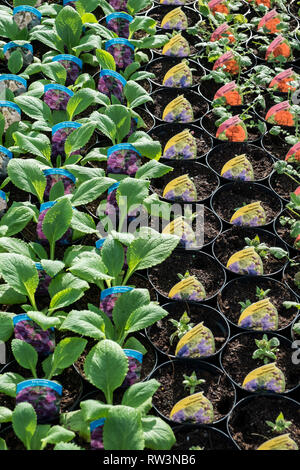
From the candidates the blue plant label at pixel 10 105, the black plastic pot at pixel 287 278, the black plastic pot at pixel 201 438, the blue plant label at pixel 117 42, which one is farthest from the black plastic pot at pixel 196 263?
the blue plant label at pixel 117 42

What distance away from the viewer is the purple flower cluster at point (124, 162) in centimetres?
247

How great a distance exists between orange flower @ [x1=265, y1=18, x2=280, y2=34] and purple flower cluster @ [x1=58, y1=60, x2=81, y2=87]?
109 cm

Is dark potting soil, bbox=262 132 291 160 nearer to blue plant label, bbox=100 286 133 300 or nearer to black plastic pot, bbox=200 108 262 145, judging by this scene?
black plastic pot, bbox=200 108 262 145

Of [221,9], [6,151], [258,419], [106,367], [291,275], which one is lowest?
[258,419]

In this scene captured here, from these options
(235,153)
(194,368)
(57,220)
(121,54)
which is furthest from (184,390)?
(121,54)

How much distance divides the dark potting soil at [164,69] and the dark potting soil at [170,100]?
82 mm

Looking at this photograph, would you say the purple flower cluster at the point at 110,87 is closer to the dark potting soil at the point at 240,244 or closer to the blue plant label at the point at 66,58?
the blue plant label at the point at 66,58

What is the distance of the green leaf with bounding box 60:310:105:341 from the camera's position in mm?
1845

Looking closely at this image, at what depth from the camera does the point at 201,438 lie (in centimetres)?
183

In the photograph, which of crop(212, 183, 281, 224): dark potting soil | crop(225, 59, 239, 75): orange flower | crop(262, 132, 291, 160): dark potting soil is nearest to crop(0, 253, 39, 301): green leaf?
crop(212, 183, 281, 224): dark potting soil

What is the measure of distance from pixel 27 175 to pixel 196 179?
735 mm

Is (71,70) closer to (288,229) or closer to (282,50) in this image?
(282,50)

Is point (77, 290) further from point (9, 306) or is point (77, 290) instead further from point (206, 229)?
point (206, 229)
